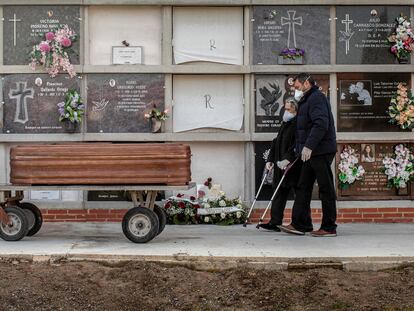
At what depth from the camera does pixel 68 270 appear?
20.0 ft

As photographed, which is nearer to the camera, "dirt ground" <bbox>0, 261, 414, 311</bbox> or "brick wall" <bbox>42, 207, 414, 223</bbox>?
"dirt ground" <bbox>0, 261, 414, 311</bbox>

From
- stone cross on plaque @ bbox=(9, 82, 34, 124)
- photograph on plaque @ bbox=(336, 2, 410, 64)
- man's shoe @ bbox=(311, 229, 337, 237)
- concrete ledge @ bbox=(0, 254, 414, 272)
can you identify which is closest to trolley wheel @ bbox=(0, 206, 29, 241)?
concrete ledge @ bbox=(0, 254, 414, 272)

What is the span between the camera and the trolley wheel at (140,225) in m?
7.30

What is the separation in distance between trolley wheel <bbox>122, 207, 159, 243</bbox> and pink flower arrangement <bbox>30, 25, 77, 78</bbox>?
2.67m

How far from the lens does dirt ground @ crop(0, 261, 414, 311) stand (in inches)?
215

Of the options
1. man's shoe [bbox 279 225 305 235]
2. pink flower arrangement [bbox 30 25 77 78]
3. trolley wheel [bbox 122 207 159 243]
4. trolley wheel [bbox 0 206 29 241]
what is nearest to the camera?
trolley wheel [bbox 122 207 159 243]

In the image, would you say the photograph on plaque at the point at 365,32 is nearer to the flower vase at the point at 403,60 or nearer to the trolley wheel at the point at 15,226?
the flower vase at the point at 403,60

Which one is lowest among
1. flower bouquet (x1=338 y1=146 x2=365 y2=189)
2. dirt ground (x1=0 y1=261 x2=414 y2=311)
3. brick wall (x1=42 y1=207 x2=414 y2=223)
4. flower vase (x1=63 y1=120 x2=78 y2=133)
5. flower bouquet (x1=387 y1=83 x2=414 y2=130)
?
dirt ground (x1=0 y1=261 x2=414 y2=311)

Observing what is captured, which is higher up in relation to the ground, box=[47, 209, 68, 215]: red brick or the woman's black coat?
the woman's black coat

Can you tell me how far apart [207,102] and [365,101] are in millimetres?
2034

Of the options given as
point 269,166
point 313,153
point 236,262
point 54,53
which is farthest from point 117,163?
point 54,53

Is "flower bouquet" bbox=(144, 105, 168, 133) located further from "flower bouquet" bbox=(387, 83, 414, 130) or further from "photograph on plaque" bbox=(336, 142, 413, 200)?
"flower bouquet" bbox=(387, 83, 414, 130)

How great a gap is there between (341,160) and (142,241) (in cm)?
320

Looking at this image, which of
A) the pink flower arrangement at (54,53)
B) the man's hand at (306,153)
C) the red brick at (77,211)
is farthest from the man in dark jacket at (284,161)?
the pink flower arrangement at (54,53)
